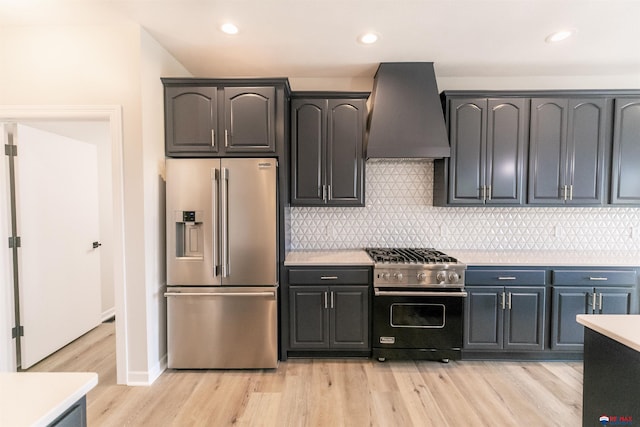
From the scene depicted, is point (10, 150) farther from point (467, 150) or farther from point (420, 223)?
point (467, 150)

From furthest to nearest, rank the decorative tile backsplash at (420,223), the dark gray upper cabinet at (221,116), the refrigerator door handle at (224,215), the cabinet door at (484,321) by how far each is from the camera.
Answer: the decorative tile backsplash at (420,223)
the cabinet door at (484,321)
the dark gray upper cabinet at (221,116)
the refrigerator door handle at (224,215)

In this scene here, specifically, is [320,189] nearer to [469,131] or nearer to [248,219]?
[248,219]

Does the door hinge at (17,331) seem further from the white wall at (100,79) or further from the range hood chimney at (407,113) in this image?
the range hood chimney at (407,113)

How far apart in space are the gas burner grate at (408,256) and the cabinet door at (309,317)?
621 millimetres

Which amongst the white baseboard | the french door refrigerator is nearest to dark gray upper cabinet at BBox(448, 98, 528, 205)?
the french door refrigerator

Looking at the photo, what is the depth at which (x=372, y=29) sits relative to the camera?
226 cm

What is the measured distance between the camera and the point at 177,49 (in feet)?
8.47

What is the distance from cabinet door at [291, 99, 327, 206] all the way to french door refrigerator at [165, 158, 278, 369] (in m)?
0.46

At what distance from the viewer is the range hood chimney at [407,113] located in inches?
108

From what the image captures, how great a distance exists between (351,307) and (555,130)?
262 cm

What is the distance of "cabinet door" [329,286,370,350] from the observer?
2652 mm

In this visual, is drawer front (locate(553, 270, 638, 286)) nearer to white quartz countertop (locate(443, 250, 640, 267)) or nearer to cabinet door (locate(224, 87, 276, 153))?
white quartz countertop (locate(443, 250, 640, 267))

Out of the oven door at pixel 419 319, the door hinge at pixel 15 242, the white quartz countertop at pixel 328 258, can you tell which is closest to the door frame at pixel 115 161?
the door hinge at pixel 15 242

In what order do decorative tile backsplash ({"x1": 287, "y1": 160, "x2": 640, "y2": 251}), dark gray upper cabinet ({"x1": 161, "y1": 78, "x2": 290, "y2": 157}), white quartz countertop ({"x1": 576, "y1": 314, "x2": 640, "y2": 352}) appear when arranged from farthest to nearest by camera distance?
decorative tile backsplash ({"x1": 287, "y1": 160, "x2": 640, "y2": 251}), dark gray upper cabinet ({"x1": 161, "y1": 78, "x2": 290, "y2": 157}), white quartz countertop ({"x1": 576, "y1": 314, "x2": 640, "y2": 352})
